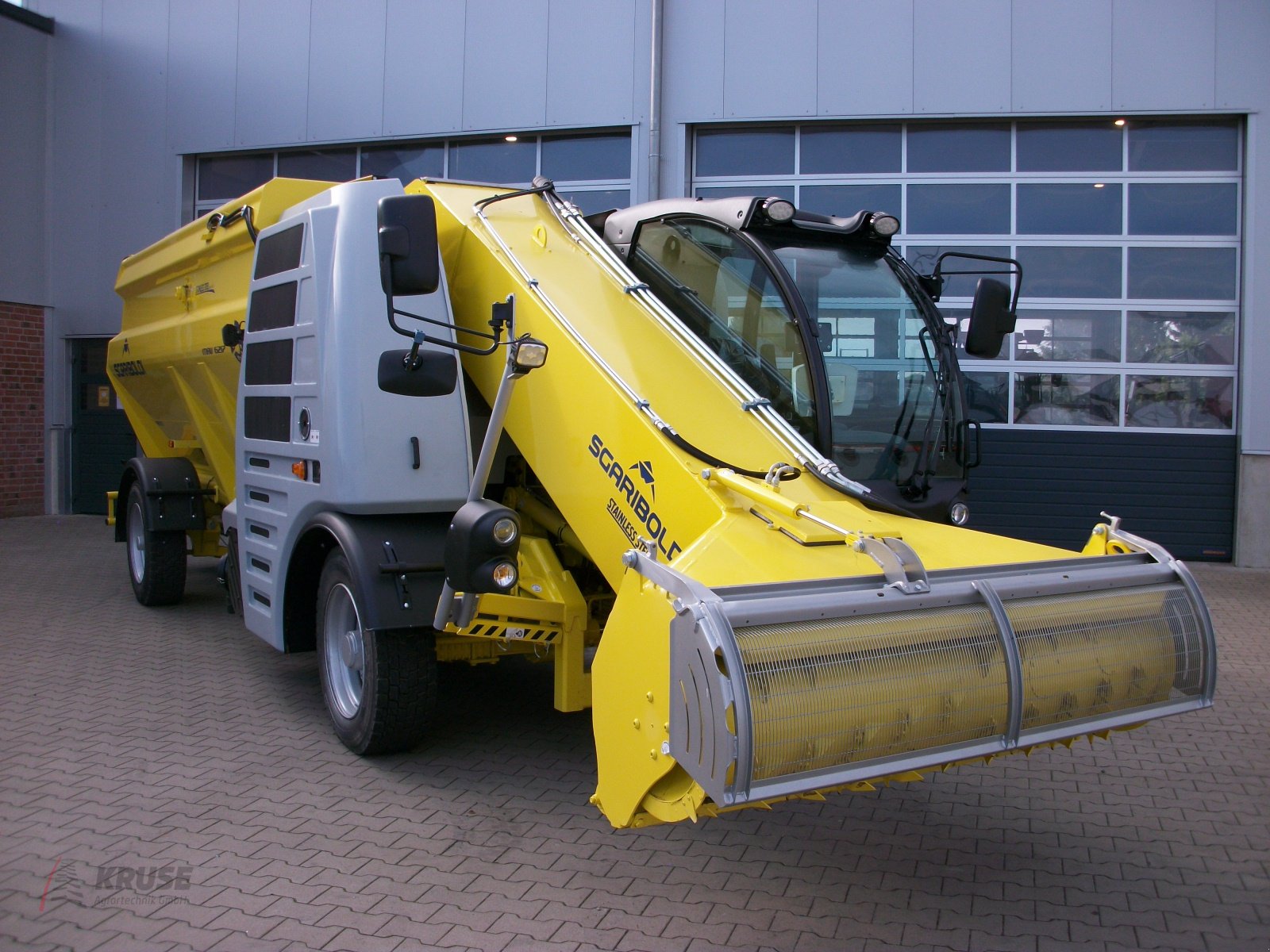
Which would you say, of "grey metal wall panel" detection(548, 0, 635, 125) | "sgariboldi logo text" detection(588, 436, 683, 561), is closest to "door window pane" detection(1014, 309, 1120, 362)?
"grey metal wall panel" detection(548, 0, 635, 125)

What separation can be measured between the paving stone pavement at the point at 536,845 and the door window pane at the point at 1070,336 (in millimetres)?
5290

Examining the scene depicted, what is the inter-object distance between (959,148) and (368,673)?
8694 mm

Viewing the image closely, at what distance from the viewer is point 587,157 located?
11.3 meters

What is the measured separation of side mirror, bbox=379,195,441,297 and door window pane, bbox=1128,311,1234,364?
9001 millimetres

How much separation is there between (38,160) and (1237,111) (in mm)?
14253

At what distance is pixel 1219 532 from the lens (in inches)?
402

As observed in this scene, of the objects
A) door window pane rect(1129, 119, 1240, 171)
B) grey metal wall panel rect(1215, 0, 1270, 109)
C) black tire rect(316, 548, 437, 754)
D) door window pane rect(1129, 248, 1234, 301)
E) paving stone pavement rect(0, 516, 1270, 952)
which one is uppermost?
grey metal wall panel rect(1215, 0, 1270, 109)

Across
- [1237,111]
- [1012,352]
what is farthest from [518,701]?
[1237,111]

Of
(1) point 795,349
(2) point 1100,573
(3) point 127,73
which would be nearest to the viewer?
(2) point 1100,573

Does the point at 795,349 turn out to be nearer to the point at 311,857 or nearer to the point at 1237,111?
the point at 311,857

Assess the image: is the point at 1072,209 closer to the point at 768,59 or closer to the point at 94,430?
the point at 768,59

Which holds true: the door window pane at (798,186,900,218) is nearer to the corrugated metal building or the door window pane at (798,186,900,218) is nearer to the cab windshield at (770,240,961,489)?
the corrugated metal building

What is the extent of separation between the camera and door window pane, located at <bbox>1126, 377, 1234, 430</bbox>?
10258mm

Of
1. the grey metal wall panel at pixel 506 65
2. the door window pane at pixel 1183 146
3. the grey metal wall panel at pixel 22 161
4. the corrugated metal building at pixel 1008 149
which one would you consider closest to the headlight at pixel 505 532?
the corrugated metal building at pixel 1008 149
